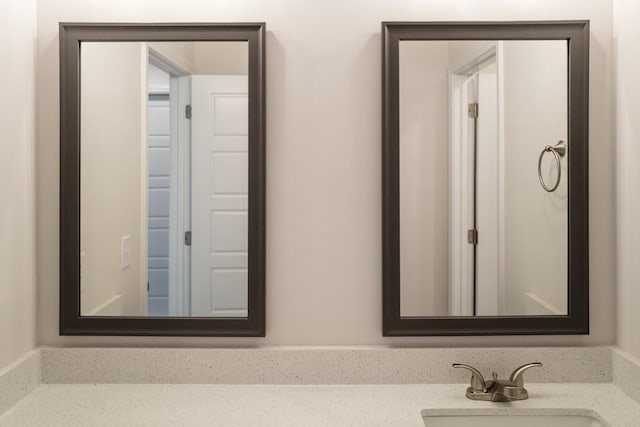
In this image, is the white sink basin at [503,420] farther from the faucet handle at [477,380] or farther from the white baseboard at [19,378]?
the white baseboard at [19,378]

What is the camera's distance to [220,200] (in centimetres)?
175

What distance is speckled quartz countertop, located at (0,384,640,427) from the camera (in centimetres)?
152

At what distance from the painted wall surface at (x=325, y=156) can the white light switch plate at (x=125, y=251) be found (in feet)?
0.67

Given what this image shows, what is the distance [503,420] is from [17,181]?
1.45 metres

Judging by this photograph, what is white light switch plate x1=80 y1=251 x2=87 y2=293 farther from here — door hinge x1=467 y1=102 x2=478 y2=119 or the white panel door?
door hinge x1=467 y1=102 x2=478 y2=119

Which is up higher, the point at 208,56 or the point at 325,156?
the point at 208,56

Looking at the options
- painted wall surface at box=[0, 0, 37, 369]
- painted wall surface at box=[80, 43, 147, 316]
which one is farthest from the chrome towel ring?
painted wall surface at box=[0, 0, 37, 369]

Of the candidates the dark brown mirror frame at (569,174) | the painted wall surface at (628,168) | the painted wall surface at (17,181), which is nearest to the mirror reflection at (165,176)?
the painted wall surface at (17,181)

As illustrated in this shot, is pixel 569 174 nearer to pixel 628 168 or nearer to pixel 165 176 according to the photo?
pixel 628 168

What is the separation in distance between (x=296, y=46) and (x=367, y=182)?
0.45 meters

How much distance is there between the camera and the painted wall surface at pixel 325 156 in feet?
5.81

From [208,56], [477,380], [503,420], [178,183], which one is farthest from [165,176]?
[503,420]

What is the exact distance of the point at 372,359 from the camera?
5.77 feet

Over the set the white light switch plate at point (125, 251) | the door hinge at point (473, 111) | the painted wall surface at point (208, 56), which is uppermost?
the painted wall surface at point (208, 56)
